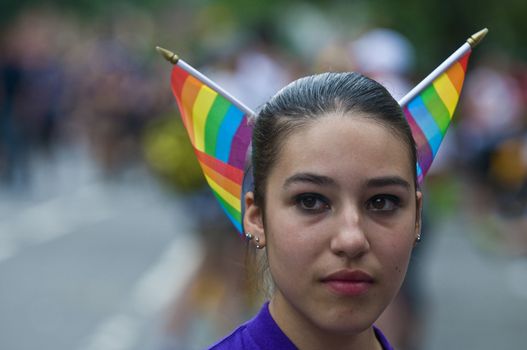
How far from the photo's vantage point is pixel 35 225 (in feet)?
49.0

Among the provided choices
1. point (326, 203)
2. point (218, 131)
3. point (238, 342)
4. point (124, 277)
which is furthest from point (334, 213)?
point (124, 277)

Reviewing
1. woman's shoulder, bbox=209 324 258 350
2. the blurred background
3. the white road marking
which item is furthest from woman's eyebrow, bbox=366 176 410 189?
the white road marking

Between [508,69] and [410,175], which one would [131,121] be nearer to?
[508,69]

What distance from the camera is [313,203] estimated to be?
96.7 inches

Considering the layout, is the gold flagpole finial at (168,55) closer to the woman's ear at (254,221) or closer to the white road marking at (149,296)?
the woman's ear at (254,221)

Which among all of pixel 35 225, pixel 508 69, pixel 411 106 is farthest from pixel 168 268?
pixel 508 69

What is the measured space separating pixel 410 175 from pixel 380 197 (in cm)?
12

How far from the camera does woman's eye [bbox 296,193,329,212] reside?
2449mm

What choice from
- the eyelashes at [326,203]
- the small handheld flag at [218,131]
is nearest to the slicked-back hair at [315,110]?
the eyelashes at [326,203]

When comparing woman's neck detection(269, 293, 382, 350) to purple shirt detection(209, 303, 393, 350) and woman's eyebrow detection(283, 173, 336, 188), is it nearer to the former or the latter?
purple shirt detection(209, 303, 393, 350)

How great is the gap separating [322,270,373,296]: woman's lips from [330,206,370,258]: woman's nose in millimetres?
36

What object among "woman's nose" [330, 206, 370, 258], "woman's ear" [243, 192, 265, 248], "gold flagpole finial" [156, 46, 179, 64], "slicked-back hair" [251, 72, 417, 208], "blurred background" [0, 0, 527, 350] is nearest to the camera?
"woman's nose" [330, 206, 370, 258]

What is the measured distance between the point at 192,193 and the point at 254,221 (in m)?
5.22

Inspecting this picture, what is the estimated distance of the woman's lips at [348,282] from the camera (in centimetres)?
241
